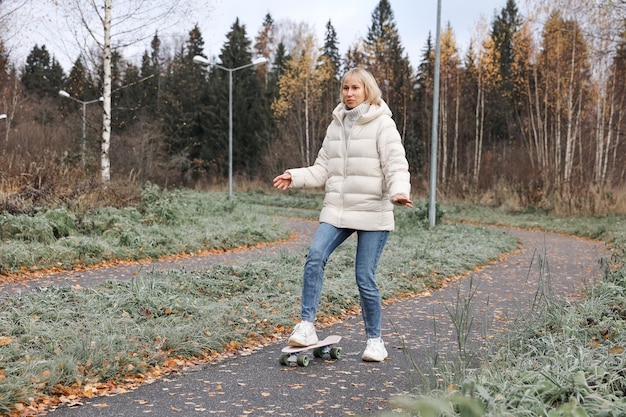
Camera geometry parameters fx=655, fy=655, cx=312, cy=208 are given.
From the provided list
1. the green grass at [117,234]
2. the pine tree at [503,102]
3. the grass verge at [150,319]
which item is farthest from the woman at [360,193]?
the pine tree at [503,102]

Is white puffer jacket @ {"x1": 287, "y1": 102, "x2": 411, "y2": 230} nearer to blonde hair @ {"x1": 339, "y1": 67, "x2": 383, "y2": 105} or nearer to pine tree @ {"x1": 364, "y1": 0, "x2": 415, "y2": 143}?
blonde hair @ {"x1": 339, "y1": 67, "x2": 383, "y2": 105}

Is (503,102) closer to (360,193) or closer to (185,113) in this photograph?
(185,113)

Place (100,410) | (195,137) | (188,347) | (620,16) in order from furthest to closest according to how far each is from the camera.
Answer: (195,137) → (620,16) → (188,347) → (100,410)

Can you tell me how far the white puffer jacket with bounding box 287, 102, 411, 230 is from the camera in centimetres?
496

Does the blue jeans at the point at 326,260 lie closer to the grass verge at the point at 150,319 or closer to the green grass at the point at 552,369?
the green grass at the point at 552,369

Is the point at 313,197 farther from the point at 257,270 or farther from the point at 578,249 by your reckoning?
the point at 257,270

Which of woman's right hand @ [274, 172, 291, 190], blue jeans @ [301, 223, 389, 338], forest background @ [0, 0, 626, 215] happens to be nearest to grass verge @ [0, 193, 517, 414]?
blue jeans @ [301, 223, 389, 338]

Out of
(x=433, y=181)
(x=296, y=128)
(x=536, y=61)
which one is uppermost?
(x=536, y=61)

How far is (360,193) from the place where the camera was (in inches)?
196

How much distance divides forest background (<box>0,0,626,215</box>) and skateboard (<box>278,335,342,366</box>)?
52.0 feet

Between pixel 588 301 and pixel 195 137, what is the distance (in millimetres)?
44846

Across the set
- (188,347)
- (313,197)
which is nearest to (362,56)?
(313,197)

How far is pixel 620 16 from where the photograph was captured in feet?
61.1

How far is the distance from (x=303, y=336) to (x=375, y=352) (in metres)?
0.60
